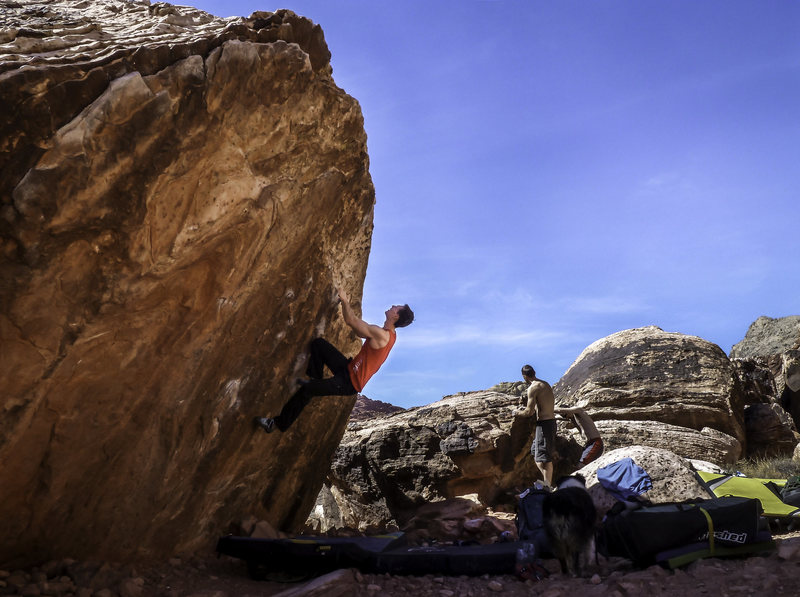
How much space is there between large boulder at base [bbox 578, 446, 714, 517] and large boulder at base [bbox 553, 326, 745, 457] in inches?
255

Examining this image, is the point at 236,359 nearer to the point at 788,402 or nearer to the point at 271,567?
the point at 271,567

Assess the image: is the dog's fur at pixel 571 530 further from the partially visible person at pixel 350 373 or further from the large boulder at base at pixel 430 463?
the large boulder at base at pixel 430 463

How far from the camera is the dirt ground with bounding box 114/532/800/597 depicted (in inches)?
183

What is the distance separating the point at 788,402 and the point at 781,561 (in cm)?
1926

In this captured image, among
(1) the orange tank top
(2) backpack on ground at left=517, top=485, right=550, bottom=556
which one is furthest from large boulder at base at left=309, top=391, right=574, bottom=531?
(1) the orange tank top

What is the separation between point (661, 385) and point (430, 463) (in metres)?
7.64

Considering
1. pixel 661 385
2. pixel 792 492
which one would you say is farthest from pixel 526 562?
pixel 661 385

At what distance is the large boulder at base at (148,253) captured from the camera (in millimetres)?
4223

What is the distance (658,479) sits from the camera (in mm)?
8102

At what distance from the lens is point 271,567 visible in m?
5.88

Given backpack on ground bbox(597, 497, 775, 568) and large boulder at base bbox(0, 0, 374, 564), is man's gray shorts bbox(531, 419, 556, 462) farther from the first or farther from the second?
large boulder at base bbox(0, 0, 374, 564)

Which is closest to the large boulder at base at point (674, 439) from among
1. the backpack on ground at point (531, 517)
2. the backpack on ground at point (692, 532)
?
the backpack on ground at point (531, 517)

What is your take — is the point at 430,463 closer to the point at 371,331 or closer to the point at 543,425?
the point at 543,425

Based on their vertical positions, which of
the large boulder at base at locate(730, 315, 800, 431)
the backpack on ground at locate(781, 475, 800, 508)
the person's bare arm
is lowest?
the backpack on ground at locate(781, 475, 800, 508)
